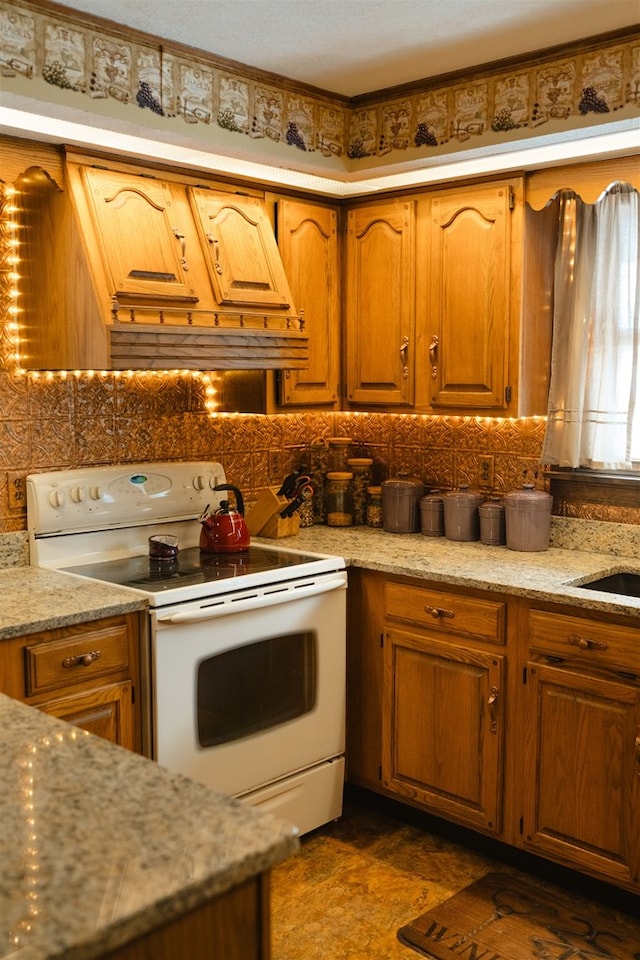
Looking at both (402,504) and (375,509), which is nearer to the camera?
(402,504)

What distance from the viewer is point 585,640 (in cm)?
276

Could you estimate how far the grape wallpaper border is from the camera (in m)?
2.59

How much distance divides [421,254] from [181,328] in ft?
3.50

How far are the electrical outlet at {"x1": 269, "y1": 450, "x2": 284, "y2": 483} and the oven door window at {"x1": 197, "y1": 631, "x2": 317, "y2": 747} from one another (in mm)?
928

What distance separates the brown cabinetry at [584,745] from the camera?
269 cm

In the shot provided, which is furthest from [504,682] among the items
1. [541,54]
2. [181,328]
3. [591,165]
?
[541,54]

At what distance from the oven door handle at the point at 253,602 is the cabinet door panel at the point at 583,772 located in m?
0.73

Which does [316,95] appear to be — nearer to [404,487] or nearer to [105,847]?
[404,487]

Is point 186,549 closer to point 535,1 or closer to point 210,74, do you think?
point 210,74

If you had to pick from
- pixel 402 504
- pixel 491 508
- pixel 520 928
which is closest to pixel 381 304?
pixel 402 504

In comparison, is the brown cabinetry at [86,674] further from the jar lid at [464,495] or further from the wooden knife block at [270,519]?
the jar lid at [464,495]

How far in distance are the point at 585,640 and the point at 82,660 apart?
4.72ft

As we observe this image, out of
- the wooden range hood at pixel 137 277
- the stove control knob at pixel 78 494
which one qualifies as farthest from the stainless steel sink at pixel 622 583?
the stove control knob at pixel 78 494

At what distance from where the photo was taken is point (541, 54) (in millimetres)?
2914
